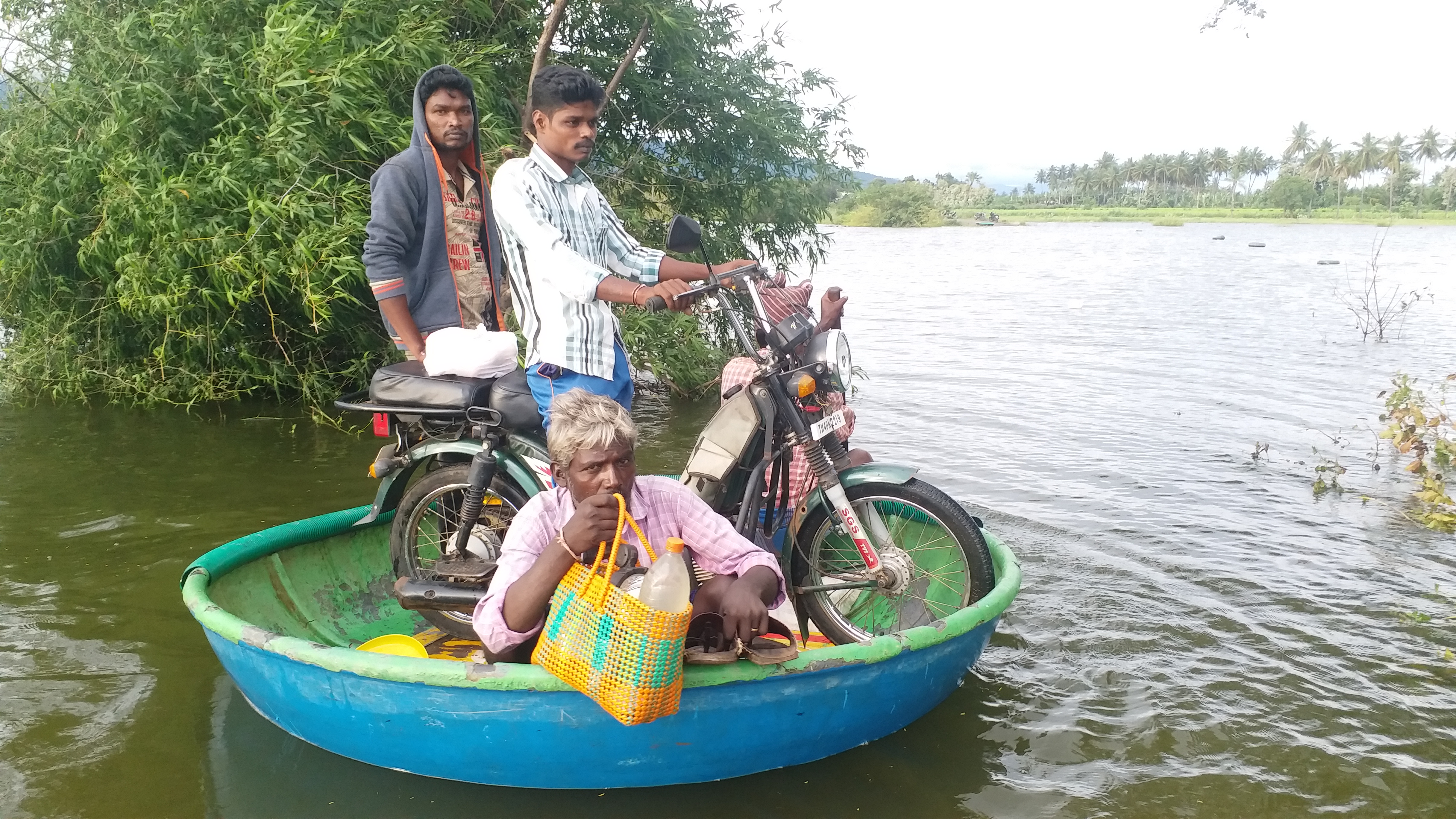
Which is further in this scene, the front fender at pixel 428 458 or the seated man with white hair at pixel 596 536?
the front fender at pixel 428 458

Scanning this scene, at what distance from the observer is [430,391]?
363cm

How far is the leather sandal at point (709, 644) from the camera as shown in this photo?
103 inches

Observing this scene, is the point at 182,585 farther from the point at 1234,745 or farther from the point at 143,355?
the point at 143,355

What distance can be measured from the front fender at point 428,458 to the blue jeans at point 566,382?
279mm

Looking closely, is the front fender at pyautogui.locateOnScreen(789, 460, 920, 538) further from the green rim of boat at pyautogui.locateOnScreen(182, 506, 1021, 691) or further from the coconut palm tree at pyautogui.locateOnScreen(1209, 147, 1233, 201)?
the coconut palm tree at pyautogui.locateOnScreen(1209, 147, 1233, 201)

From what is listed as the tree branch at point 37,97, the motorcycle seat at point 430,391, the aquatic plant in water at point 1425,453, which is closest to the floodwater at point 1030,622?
the aquatic plant in water at point 1425,453

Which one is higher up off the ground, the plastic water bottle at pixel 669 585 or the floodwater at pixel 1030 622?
the plastic water bottle at pixel 669 585

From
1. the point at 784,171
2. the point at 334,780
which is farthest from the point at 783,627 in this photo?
the point at 784,171

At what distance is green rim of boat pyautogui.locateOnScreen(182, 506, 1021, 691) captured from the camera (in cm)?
262

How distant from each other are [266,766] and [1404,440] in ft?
21.5

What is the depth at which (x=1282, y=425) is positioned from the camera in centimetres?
849

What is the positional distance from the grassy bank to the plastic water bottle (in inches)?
2838

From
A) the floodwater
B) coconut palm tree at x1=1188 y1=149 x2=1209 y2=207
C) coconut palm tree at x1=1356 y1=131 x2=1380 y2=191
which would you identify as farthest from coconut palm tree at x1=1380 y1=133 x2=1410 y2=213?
the floodwater

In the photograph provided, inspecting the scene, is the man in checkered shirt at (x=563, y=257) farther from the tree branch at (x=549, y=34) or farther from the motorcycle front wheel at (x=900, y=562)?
the tree branch at (x=549, y=34)
